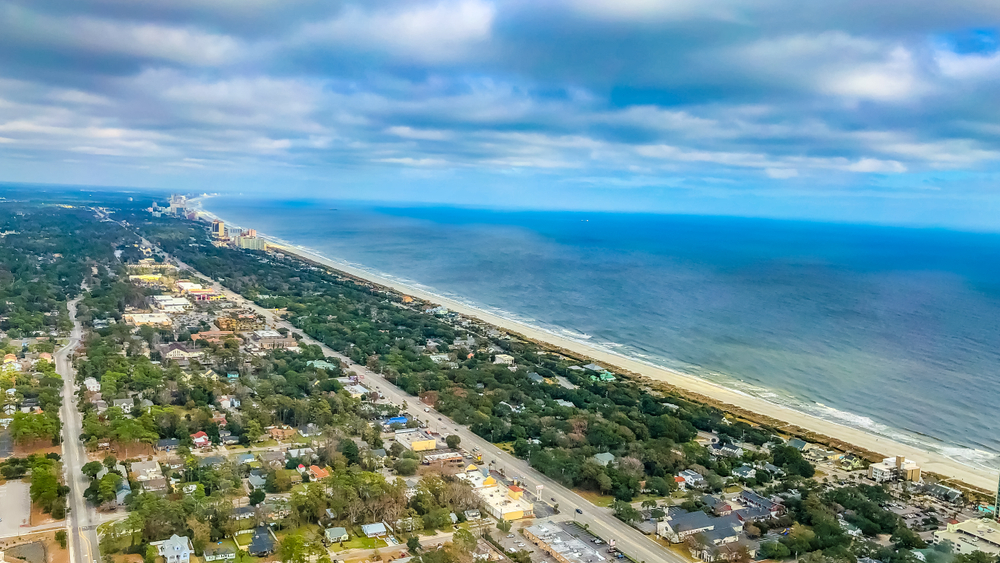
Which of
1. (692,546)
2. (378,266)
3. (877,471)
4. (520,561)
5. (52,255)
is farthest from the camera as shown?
(378,266)

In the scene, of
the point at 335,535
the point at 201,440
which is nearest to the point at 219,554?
the point at 335,535

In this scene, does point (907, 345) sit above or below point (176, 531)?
above

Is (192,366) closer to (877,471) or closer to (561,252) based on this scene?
(877,471)

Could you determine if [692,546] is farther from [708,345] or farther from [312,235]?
[312,235]

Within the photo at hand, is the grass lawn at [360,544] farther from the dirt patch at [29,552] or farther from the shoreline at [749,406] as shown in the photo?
→ the shoreline at [749,406]

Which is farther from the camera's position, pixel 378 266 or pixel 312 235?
pixel 312 235

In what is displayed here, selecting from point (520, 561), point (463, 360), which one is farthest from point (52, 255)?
point (520, 561)

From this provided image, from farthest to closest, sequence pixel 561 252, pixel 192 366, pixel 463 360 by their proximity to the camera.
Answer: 1. pixel 561 252
2. pixel 463 360
3. pixel 192 366
